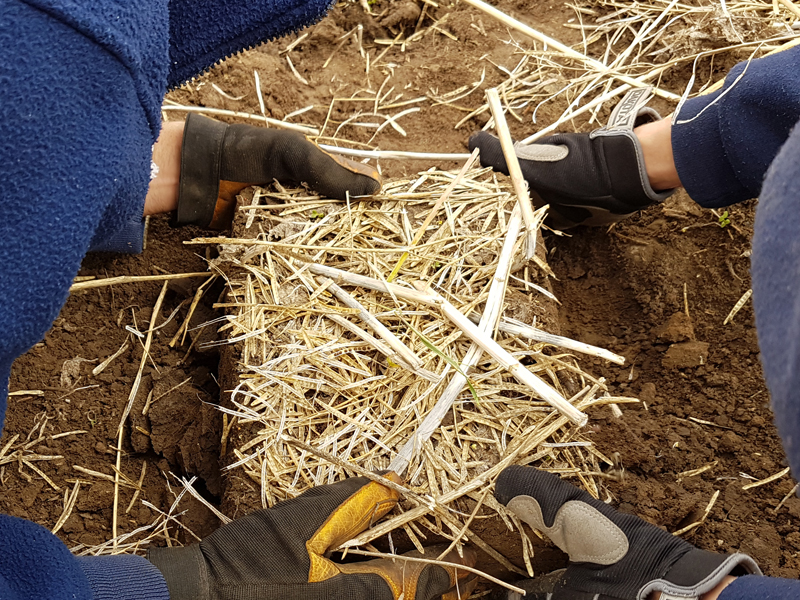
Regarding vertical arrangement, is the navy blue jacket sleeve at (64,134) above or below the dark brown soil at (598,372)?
above

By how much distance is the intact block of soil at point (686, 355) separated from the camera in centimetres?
198

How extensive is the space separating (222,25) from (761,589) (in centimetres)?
167

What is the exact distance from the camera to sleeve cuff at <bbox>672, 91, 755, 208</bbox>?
1834 mm

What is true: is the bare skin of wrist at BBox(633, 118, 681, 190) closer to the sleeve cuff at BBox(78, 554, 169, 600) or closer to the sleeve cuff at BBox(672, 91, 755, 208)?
the sleeve cuff at BBox(672, 91, 755, 208)

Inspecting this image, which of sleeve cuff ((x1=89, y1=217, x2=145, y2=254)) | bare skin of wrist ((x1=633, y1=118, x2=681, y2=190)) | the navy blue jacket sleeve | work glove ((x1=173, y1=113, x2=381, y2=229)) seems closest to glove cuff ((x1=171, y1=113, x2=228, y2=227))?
work glove ((x1=173, y1=113, x2=381, y2=229))

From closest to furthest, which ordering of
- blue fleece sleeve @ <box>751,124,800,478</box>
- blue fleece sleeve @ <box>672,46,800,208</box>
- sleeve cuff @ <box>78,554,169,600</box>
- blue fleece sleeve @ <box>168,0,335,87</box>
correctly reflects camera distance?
blue fleece sleeve @ <box>751,124,800,478</box>, blue fleece sleeve @ <box>168,0,335,87</box>, sleeve cuff @ <box>78,554,169,600</box>, blue fleece sleeve @ <box>672,46,800,208</box>

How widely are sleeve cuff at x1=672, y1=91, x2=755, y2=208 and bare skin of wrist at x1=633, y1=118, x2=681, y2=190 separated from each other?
0.23ft

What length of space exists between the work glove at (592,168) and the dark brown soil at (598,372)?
201mm

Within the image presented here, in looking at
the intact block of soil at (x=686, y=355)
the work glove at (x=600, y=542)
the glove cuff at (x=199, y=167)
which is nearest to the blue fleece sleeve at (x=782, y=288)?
the work glove at (x=600, y=542)

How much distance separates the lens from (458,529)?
5.27 feet

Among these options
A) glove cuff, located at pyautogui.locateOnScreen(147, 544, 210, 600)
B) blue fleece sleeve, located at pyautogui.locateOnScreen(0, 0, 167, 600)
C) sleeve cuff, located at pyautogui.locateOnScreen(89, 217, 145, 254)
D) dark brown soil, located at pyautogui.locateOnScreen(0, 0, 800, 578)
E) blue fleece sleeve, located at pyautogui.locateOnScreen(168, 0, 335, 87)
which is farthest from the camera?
sleeve cuff, located at pyautogui.locateOnScreen(89, 217, 145, 254)

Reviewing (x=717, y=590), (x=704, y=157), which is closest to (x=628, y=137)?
(x=704, y=157)

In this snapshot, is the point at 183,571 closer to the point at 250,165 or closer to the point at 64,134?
the point at 64,134

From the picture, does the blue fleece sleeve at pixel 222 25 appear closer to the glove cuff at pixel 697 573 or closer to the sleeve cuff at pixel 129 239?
the sleeve cuff at pixel 129 239
